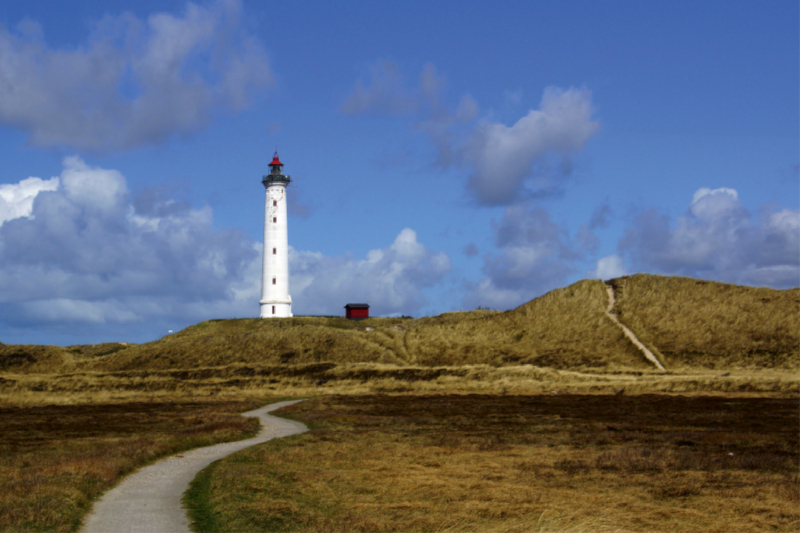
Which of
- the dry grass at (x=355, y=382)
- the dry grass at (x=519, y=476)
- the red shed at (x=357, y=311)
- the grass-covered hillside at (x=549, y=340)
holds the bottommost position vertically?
the dry grass at (x=519, y=476)

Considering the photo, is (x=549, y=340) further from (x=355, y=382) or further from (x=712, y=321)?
(x=355, y=382)

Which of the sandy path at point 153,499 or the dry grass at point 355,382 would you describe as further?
the dry grass at point 355,382

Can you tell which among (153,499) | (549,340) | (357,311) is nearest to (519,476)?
(153,499)

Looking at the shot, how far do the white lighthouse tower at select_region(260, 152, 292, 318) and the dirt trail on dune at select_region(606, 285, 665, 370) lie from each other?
47.8 metres

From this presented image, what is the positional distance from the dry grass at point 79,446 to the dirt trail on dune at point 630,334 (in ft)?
161

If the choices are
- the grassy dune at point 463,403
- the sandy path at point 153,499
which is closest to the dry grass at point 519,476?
the grassy dune at point 463,403

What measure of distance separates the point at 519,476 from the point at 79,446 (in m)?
18.2

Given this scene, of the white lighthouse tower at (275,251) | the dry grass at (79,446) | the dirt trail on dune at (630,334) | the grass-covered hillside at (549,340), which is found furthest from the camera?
the white lighthouse tower at (275,251)

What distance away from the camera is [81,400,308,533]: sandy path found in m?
15.3

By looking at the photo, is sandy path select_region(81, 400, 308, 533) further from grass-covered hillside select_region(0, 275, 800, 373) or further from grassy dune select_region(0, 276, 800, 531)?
grass-covered hillside select_region(0, 275, 800, 373)

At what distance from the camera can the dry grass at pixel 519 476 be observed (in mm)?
16250

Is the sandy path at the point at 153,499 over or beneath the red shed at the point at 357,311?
beneath

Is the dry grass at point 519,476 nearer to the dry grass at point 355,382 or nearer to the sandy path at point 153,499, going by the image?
the sandy path at point 153,499

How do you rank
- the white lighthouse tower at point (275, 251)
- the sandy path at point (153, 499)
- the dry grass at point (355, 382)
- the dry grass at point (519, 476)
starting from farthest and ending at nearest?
1. the white lighthouse tower at point (275, 251)
2. the dry grass at point (355, 382)
3. the dry grass at point (519, 476)
4. the sandy path at point (153, 499)
